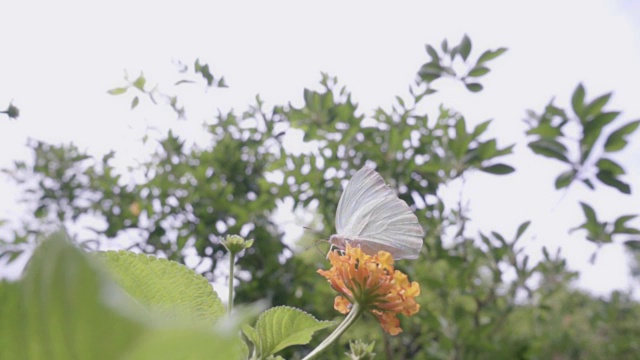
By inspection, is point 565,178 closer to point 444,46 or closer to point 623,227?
point 623,227

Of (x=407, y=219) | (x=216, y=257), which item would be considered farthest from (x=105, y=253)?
(x=216, y=257)

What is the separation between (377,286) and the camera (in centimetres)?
54

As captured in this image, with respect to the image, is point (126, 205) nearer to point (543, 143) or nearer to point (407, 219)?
point (543, 143)

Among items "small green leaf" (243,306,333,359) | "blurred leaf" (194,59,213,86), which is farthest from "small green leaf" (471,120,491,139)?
"small green leaf" (243,306,333,359)

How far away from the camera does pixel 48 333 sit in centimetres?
14

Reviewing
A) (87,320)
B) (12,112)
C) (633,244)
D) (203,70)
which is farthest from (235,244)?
(203,70)

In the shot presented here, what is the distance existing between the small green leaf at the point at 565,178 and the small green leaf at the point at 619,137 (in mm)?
102

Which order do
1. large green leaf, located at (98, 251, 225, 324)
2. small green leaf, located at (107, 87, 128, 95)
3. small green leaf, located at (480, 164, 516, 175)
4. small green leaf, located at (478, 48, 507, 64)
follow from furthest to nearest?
1. small green leaf, located at (107, 87, 128, 95)
2. small green leaf, located at (478, 48, 507, 64)
3. small green leaf, located at (480, 164, 516, 175)
4. large green leaf, located at (98, 251, 225, 324)

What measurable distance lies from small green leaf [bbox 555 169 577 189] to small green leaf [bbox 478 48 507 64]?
458 millimetres

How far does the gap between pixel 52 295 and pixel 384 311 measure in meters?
0.46

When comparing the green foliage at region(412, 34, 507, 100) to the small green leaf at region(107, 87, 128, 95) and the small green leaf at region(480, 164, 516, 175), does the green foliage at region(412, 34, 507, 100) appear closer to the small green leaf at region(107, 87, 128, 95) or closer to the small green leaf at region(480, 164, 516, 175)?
the small green leaf at region(480, 164, 516, 175)

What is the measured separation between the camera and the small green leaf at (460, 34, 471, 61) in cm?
175

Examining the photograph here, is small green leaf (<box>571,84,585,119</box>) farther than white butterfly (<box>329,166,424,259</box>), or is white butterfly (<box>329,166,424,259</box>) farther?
small green leaf (<box>571,84,585,119</box>)

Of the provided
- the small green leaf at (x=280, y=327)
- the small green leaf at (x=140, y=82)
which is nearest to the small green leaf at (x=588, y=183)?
the small green leaf at (x=280, y=327)
